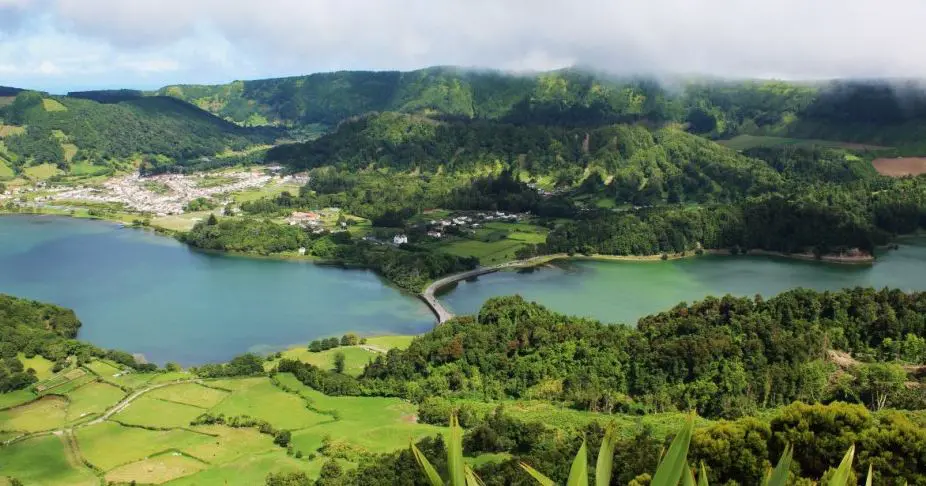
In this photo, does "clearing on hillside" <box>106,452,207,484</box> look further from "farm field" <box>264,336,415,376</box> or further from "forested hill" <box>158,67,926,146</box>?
"forested hill" <box>158,67,926,146</box>

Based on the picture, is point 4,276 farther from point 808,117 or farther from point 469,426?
point 808,117

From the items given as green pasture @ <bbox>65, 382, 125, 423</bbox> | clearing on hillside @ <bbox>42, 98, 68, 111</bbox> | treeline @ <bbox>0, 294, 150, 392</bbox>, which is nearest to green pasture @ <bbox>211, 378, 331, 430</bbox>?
green pasture @ <bbox>65, 382, 125, 423</bbox>

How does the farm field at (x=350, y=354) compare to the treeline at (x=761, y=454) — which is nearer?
the treeline at (x=761, y=454)

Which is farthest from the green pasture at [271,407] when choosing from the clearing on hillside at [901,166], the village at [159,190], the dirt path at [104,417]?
the clearing on hillside at [901,166]

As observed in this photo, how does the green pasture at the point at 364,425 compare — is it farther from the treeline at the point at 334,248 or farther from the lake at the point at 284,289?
the treeline at the point at 334,248

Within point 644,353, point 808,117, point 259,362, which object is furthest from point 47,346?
point 808,117

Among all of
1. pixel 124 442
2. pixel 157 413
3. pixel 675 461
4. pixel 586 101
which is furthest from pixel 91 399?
pixel 586 101

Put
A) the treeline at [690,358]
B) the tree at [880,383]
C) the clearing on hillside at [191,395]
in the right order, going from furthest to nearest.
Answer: the clearing on hillside at [191,395] < the treeline at [690,358] < the tree at [880,383]
